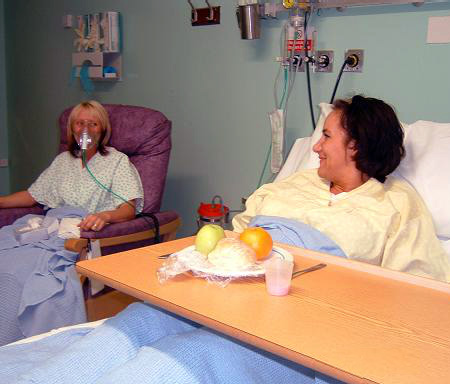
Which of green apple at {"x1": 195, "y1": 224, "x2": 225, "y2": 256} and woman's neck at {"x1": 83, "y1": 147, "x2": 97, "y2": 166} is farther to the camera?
woman's neck at {"x1": 83, "y1": 147, "x2": 97, "y2": 166}

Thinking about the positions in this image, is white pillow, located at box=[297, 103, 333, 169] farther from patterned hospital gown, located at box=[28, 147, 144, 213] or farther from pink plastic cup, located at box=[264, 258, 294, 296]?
pink plastic cup, located at box=[264, 258, 294, 296]

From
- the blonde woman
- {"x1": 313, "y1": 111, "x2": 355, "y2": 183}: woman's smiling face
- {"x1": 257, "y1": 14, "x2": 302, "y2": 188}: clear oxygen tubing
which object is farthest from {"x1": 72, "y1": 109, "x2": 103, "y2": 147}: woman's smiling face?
{"x1": 313, "y1": 111, "x2": 355, "y2": 183}: woman's smiling face

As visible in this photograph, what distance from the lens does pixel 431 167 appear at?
192 cm

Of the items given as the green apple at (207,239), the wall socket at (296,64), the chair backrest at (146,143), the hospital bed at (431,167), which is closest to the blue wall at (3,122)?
the chair backrest at (146,143)

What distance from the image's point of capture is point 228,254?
4.16 ft

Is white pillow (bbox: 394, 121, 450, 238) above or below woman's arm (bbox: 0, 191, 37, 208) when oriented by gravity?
above

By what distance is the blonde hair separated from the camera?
264cm

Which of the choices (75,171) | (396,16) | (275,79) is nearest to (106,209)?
(75,171)

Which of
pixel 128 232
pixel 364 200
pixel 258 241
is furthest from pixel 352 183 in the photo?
pixel 128 232

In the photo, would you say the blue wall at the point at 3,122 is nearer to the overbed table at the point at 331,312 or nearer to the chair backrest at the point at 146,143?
the chair backrest at the point at 146,143

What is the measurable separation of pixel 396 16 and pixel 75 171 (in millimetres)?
1601

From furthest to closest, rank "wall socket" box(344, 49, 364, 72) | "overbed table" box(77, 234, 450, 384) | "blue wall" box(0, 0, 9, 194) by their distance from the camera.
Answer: "blue wall" box(0, 0, 9, 194), "wall socket" box(344, 49, 364, 72), "overbed table" box(77, 234, 450, 384)

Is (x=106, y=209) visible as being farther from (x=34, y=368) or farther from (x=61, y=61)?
(x=61, y=61)

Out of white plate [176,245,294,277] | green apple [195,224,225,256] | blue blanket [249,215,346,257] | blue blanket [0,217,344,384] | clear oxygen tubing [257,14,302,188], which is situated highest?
clear oxygen tubing [257,14,302,188]
